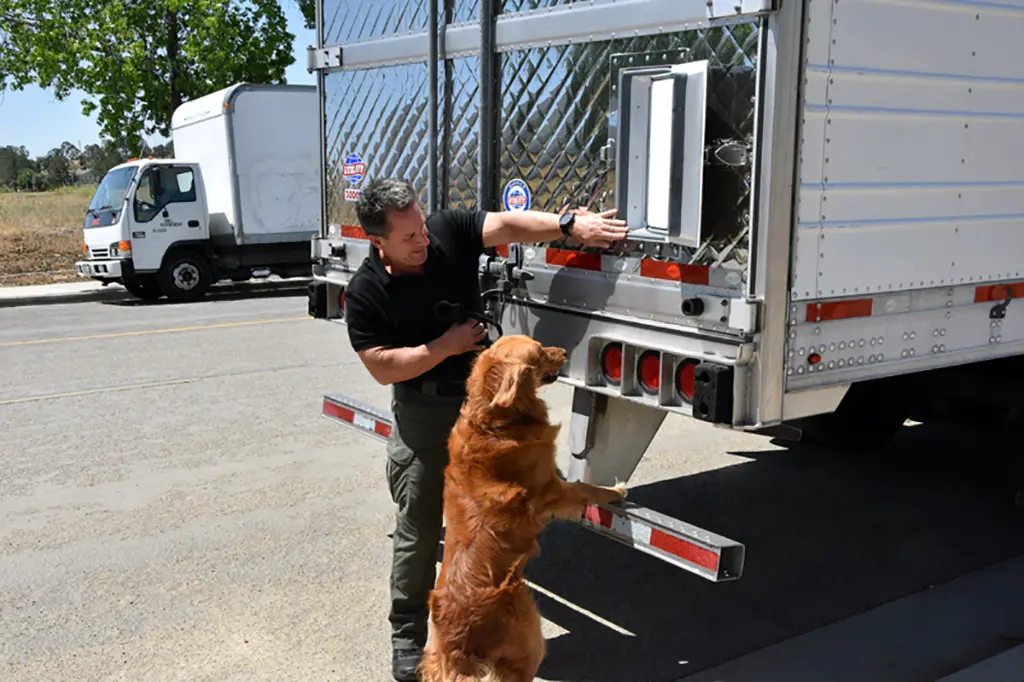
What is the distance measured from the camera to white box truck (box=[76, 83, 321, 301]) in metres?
16.3

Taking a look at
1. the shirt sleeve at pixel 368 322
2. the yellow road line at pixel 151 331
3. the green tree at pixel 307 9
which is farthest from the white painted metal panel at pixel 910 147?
the green tree at pixel 307 9

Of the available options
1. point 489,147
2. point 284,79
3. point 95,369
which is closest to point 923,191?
point 489,147

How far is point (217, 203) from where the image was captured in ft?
56.6

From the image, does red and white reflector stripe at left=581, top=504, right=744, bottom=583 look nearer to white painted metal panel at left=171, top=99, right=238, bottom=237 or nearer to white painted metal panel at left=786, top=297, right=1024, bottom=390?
white painted metal panel at left=786, top=297, right=1024, bottom=390

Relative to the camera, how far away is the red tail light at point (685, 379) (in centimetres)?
372

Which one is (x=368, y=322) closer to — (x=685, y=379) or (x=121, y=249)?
(x=685, y=379)

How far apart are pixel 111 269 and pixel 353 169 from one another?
11816mm

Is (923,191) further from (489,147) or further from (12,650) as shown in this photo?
(12,650)

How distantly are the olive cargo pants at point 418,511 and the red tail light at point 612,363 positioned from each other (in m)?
0.62

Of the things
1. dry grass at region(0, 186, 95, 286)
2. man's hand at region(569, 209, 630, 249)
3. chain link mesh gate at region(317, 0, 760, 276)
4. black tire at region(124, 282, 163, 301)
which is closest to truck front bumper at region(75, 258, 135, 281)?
black tire at region(124, 282, 163, 301)

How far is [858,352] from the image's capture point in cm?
380

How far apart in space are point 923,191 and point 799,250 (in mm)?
734

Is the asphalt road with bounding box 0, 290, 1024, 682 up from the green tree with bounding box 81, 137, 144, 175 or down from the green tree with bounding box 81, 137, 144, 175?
down

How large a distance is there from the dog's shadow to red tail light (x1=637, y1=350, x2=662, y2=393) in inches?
47.1
